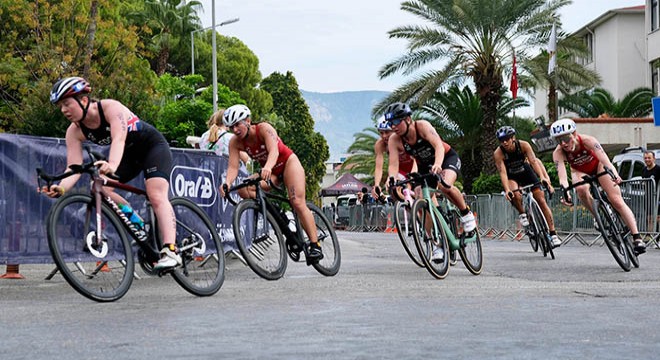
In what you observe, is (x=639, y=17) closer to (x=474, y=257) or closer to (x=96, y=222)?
(x=474, y=257)

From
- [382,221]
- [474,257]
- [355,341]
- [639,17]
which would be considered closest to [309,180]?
[639,17]

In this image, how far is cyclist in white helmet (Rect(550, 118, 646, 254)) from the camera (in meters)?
12.6

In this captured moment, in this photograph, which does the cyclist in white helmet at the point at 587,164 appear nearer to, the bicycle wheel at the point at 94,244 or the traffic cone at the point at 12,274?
the traffic cone at the point at 12,274

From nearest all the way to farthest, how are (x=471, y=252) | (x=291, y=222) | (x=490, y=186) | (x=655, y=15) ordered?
(x=291, y=222) → (x=471, y=252) → (x=490, y=186) → (x=655, y=15)

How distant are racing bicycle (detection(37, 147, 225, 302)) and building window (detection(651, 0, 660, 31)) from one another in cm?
4598

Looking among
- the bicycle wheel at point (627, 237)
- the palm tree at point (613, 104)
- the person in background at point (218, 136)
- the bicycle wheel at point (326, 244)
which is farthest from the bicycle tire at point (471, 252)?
the palm tree at point (613, 104)

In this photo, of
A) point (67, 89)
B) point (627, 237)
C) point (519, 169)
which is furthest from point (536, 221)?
point (67, 89)

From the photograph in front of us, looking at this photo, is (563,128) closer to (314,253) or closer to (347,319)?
(314,253)

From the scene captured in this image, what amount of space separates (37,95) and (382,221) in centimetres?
1807

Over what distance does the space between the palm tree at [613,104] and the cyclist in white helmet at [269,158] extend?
44677 mm

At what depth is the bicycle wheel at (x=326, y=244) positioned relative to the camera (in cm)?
1103

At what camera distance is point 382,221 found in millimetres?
42875

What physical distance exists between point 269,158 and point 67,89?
2547mm

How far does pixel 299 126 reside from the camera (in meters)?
97.8
